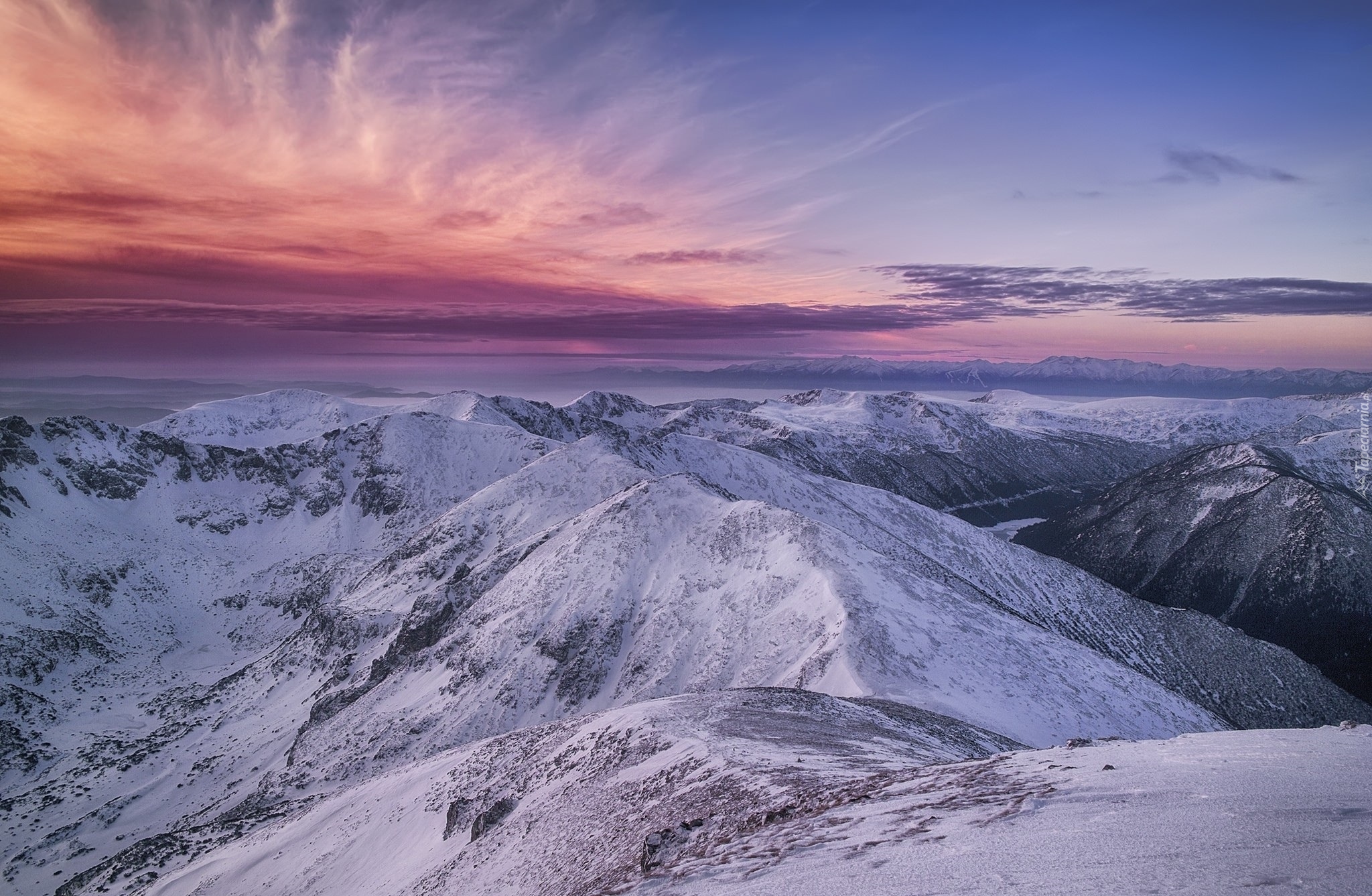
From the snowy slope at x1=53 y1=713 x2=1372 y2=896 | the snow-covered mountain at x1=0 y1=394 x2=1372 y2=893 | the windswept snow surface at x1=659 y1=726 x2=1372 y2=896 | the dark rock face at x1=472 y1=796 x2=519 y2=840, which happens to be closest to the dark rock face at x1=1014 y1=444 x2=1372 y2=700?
the snow-covered mountain at x1=0 y1=394 x2=1372 y2=893

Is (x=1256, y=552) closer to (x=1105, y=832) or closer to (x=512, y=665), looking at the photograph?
(x=512, y=665)

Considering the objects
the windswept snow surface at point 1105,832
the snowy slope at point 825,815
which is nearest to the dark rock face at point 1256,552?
the snowy slope at point 825,815

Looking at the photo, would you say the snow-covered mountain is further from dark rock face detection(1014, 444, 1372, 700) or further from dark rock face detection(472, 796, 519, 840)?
dark rock face detection(1014, 444, 1372, 700)

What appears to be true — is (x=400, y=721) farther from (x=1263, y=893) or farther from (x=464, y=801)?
(x=1263, y=893)

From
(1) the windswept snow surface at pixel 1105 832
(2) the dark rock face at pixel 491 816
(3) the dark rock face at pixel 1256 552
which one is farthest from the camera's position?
(3) the dark rock face at pixel 1256 552

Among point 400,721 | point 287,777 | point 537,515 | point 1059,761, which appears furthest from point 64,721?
point 1059,761

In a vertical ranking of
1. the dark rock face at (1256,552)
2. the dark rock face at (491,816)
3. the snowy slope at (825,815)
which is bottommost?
the dark rock face at (1256,552)

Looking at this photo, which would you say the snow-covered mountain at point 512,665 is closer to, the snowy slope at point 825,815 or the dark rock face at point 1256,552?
the snowy slope at point 825,815
